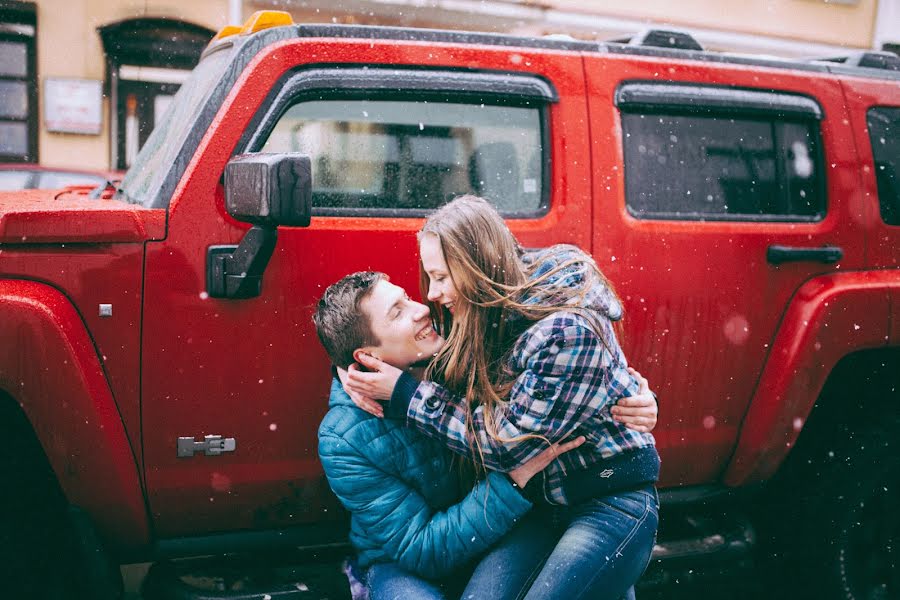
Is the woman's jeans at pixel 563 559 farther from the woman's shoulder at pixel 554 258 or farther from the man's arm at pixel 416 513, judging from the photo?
the woman's shoulder at pixel 554 258

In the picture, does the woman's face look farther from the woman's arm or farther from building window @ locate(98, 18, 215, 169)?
building window @ locate(98, 18, 215, 169)

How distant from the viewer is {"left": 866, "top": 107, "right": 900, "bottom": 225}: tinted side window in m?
3.09

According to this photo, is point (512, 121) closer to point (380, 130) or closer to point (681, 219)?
point (380, 130)

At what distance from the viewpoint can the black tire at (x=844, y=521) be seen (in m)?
3.02

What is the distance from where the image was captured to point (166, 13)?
11.0 metres

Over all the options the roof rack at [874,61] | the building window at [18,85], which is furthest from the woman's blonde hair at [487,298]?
the building window at [18,85]

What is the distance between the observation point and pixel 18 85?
35.9ft

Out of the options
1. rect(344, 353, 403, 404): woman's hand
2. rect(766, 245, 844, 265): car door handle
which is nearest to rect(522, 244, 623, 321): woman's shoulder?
rect(344, 353, 403, 404): woman's hand

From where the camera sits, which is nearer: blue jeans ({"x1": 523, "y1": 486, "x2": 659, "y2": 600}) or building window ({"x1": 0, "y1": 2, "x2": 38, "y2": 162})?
blue jeans ({"x1": 523, "y1": 486, "x2": 659, "y2": 600})

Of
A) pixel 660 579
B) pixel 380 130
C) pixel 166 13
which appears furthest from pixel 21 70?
pixel 660 579

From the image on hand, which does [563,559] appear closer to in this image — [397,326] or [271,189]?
Answer: [397,326]

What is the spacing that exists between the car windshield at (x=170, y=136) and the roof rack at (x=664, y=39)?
4.63ft

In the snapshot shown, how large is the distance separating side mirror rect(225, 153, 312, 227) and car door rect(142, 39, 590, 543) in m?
0.28

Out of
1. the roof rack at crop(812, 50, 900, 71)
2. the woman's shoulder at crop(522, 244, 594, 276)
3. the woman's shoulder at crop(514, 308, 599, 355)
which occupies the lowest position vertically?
the woman's shoulder at crop(514, 308, 599, 355)
